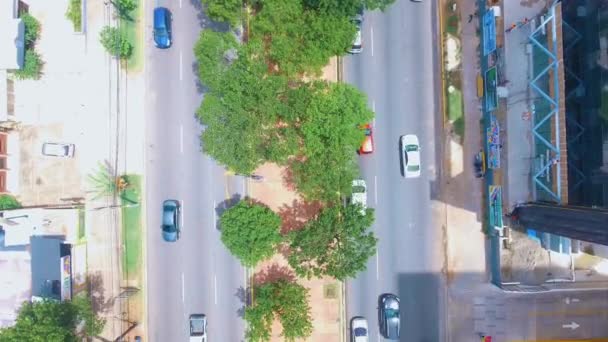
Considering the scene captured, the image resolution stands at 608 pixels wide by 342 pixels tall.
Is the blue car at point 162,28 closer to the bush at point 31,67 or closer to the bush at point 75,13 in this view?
the bush at point 75,13

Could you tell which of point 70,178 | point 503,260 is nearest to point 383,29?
point 503,260

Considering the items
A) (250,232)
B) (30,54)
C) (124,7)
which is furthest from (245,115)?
(30,54)

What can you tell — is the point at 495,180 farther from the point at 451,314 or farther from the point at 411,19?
the point at 411,19

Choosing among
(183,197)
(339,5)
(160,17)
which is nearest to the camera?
(339,5)

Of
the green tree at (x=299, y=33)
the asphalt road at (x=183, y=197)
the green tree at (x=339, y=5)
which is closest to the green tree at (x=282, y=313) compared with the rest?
the asphalt road at (x=183, y=197)

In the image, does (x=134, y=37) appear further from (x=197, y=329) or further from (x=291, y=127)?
(x=197, y=329)
